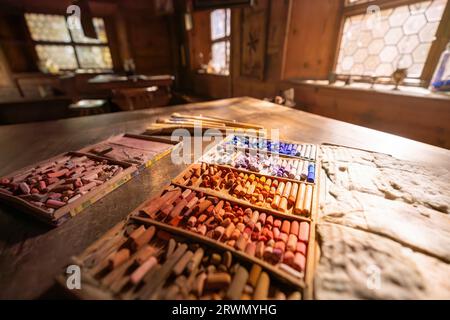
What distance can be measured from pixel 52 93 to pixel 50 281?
5830mm

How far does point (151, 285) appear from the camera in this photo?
2.15ft

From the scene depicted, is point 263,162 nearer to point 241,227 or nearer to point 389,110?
point 241,227

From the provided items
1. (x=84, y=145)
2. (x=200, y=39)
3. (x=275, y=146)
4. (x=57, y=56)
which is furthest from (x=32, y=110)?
(x=275, y=146)

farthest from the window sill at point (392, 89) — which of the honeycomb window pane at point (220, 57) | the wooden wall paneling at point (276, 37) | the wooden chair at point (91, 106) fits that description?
the wooden chair at point (91, 106)

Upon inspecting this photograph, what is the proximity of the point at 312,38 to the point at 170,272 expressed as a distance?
4.07 meters

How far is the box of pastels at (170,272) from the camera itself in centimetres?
64

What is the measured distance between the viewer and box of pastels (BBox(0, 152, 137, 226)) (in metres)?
0.95

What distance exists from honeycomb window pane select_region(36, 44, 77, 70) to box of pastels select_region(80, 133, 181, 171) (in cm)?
577

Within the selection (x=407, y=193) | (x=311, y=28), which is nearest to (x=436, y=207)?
(x=407, y=193)

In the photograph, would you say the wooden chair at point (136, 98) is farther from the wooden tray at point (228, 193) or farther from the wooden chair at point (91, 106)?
the wooden tray at point (228, 193)

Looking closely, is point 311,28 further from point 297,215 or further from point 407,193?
point 297,215

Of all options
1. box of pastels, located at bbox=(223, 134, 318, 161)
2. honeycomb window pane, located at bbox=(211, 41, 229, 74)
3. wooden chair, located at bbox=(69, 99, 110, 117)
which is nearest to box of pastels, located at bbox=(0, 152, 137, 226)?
box of pastels, located at bbox=(223, 134, 318, 161)

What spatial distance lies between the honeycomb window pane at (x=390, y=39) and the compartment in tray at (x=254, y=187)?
2.62 meters
